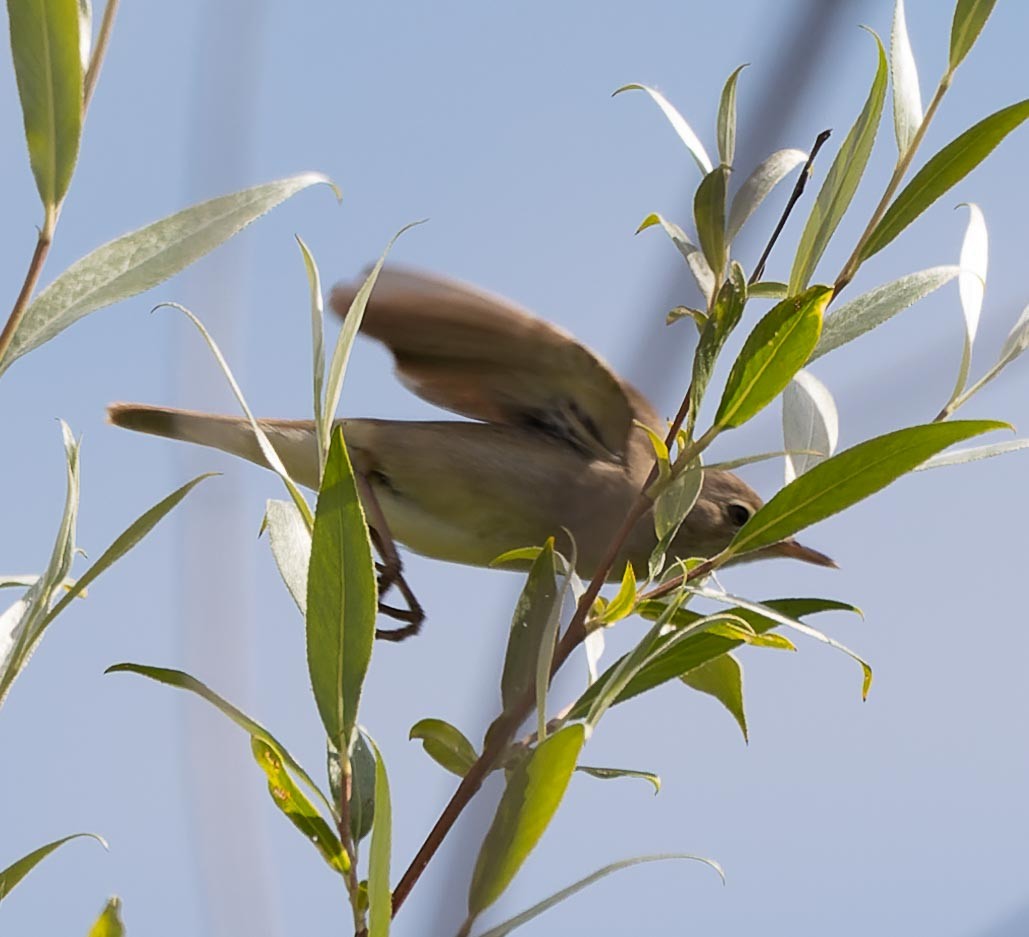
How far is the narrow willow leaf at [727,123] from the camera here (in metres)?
1.29

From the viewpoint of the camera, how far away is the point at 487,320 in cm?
228

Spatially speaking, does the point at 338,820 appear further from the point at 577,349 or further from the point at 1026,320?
the point at 577,349

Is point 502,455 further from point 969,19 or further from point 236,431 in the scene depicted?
point 969,19

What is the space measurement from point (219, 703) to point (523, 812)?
0.27m

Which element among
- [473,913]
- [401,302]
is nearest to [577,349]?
[401,302]

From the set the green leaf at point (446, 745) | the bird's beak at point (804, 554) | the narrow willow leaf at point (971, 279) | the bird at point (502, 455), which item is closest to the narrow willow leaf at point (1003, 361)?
the narrow willow leaf at point (971, 279)

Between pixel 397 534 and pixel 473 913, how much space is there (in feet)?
6.09

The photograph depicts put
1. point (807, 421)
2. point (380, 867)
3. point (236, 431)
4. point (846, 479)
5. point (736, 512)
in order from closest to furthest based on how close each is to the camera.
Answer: point (380, 867) → point (846, 479) → point (807, 421) → point (236, 431) → point (736, 512)

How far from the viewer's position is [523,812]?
40.3 inches

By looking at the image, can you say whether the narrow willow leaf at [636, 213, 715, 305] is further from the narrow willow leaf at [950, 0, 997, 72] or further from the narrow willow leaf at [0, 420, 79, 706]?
the narrow willow leaf at [0, 420, 79, 706]

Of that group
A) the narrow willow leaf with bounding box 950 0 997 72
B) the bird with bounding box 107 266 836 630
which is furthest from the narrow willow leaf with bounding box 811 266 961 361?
the bird with bounding box 107 266 836 630

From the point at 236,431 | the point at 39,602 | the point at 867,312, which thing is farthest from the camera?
the point at 236,431

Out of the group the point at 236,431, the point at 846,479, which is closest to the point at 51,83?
the point at 846,479

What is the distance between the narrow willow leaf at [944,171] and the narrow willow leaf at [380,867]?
63 centimetres
